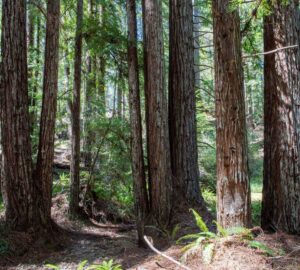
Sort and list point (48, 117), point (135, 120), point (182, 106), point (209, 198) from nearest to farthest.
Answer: point (135, 120)
point (48, 117)
point (182, 106)
point (209, 198)

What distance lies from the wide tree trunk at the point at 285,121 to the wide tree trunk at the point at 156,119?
6.82 ft

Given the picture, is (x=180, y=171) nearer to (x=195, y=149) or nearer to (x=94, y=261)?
(x=195, y=149)

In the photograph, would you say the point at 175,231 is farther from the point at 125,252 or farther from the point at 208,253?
the point at 208,253

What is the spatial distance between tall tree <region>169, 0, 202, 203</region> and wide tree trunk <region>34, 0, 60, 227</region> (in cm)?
251

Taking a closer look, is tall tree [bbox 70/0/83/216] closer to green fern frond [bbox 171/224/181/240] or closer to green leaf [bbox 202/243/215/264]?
green fern frond [bbox 171/224/181/240]

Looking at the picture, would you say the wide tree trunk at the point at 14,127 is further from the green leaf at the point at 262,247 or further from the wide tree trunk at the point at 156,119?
the green leaf at the point at 262,247

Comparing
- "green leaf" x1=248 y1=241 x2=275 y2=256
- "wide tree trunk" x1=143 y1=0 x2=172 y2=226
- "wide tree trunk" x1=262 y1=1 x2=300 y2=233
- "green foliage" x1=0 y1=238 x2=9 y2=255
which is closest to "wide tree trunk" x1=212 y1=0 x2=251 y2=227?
"green leaf" x1=248 y1=241 x2=275 y2=256

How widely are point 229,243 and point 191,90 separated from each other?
167 inches

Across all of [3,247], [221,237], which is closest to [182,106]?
[221,237]

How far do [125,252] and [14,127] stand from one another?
3.05 m

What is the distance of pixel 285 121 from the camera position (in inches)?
212

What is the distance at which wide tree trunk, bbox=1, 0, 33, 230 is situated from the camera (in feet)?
20.8

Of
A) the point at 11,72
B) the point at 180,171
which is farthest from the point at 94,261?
the point at 11,72

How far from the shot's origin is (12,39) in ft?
21.0
